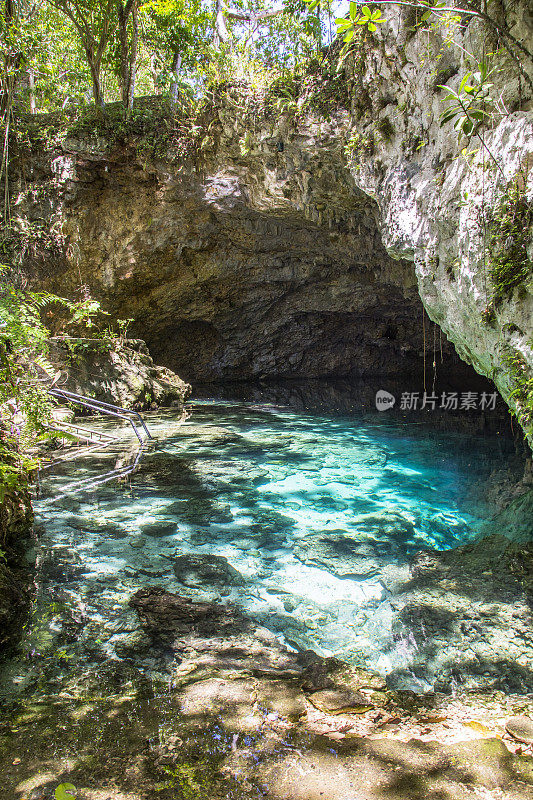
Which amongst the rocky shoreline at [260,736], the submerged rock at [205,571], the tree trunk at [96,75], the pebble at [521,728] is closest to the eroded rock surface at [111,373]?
the tree trunk at [96,75]

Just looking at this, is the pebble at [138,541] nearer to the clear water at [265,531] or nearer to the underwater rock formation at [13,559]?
the clear water at [265,531]

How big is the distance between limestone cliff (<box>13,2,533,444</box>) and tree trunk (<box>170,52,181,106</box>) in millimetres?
526

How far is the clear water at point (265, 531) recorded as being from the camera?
2631 millimetres

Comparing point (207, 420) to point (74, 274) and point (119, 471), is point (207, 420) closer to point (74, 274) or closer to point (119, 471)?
point (119, 471)

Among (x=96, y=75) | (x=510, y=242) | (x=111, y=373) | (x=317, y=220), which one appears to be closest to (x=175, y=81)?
(x=96, y=75)

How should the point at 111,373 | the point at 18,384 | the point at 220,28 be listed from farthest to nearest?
the point at 220,28 → the point at 111,373 → the point at 18,384

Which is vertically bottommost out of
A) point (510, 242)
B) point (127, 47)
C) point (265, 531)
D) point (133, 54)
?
point (265, 531)

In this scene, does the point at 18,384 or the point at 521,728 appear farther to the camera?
the point at 18,384

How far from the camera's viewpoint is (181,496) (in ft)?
16.4

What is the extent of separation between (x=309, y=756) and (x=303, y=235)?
1064 centimetres
